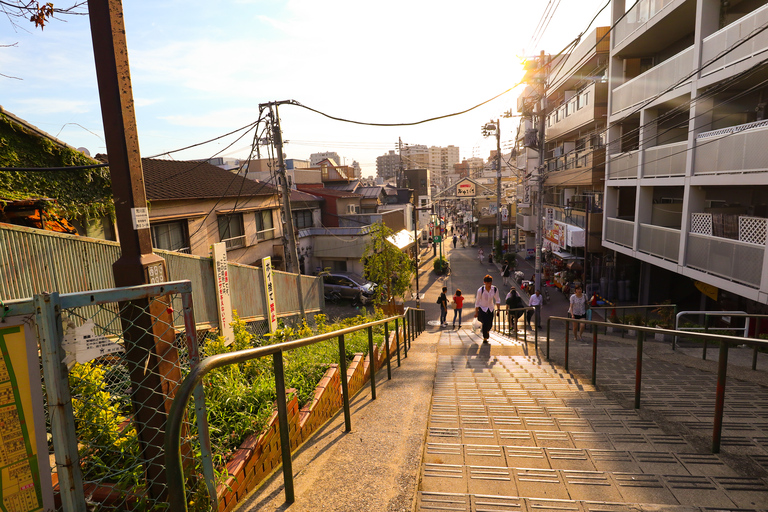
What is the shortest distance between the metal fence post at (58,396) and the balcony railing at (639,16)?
16.5 meters

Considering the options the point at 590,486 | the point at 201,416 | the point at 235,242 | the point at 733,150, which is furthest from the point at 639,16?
the point at 201,416

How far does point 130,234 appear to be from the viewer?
2.62 metres

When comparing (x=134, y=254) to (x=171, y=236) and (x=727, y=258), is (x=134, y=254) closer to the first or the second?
(x=171, y=236)

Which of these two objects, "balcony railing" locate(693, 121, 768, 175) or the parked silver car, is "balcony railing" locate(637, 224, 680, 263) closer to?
"balcony railing" locate(693, 121, 768, 175)

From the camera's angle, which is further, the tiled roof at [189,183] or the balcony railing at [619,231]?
the balcony railing at [619,231]

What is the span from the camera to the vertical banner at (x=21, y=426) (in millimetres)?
1697

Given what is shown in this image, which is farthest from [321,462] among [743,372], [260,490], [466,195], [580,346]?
[466,195]

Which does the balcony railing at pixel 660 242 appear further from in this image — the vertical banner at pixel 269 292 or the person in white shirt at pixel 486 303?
the vertical banner at pixel 269 292

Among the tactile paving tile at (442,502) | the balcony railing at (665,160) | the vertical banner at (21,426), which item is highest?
the balcony railing at (665,160)

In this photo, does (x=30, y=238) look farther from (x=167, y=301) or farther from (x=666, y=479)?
(x=666, y=479)

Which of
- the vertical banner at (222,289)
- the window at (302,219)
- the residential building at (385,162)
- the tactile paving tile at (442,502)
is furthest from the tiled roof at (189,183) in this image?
the residential building at (385,162)

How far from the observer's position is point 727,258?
1020cm

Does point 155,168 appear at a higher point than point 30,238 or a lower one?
higher

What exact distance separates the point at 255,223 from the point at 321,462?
16.2 metres
